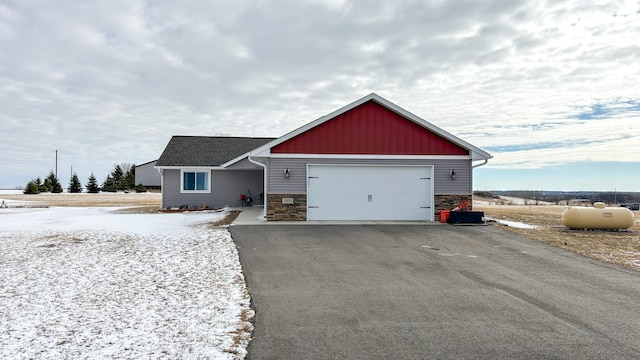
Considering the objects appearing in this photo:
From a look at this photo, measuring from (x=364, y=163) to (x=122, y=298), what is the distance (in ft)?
34.2

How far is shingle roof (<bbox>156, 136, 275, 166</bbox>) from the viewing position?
21203 mm

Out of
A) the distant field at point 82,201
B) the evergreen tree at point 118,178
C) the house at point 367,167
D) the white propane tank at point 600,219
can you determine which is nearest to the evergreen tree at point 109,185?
the evergreen tree at point 118,178

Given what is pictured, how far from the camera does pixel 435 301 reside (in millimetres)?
5891

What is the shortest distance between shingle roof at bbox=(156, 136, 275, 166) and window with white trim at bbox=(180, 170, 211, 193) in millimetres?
502

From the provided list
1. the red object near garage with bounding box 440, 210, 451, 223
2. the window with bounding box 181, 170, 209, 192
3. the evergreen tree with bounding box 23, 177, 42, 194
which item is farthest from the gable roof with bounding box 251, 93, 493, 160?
the evergreen tree with bounding box 23, 177, 42, 194

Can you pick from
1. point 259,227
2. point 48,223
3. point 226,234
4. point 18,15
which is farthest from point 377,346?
point 18,15

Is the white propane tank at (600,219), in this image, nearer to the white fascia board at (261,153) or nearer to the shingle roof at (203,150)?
the white fascia board at (261,153)

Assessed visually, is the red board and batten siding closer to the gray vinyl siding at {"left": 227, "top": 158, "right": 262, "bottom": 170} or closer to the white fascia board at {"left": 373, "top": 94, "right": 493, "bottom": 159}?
the white fascia board at {"left": 373, "top": 94, "right": 493, "bottom": 159}

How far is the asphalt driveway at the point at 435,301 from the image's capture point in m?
4.29

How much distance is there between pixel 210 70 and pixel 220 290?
15.1 metres

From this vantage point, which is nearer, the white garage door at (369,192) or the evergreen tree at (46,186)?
the white garage door at (369,192)

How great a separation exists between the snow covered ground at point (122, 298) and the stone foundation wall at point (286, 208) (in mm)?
3826

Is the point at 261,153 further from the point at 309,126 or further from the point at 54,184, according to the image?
the point at 54,184

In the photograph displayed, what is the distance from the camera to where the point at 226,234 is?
11.8 m
